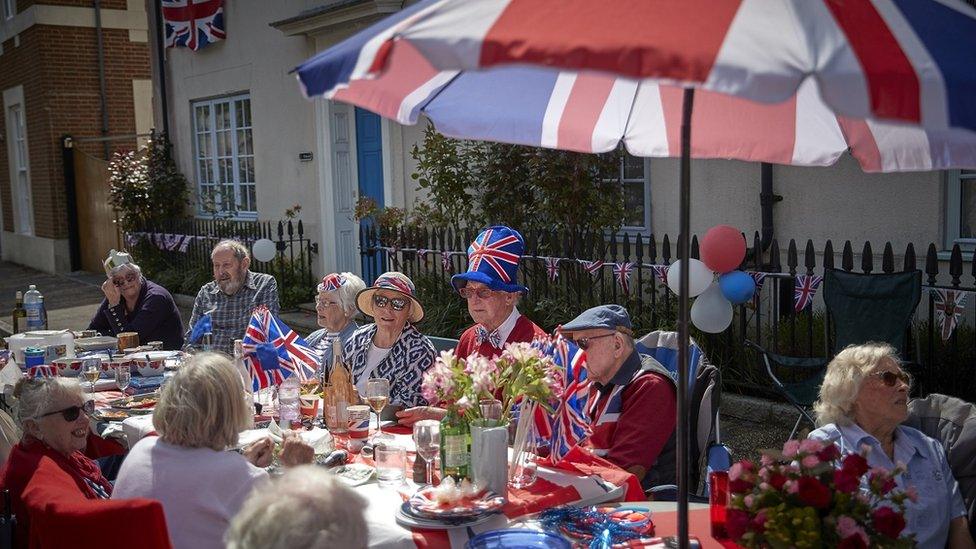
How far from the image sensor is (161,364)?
537 cm

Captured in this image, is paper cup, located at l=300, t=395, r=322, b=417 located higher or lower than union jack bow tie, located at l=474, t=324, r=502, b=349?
lower

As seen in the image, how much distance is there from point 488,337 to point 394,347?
504 millimetres

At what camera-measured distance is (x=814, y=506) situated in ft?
7.30

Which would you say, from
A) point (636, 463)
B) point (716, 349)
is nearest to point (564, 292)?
point (716, 349)

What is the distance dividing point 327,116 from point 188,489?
9716mm

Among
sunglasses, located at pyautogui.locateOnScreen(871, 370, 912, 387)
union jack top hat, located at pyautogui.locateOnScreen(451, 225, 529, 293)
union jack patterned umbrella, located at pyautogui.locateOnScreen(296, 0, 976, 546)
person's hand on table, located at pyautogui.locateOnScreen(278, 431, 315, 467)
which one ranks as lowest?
person's hand on table, located at pyautogui.locateOnScreen(278, 431, 315, 467)

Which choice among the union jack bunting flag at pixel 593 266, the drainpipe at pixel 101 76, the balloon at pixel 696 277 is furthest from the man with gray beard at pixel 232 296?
the drainpipe at pixel 101 76

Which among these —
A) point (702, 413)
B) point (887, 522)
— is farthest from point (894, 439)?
point (887, 522)

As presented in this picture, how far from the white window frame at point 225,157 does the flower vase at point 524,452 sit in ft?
37.3

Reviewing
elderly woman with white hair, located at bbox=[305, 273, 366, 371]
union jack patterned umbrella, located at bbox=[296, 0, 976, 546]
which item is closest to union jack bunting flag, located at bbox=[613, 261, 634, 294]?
elderly woman with white hair, located at bbox=[305, 273, 366, 371]

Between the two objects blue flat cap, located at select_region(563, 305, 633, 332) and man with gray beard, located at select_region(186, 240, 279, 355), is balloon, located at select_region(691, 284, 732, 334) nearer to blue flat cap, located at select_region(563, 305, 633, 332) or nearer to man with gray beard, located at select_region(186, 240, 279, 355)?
blue flat cap, located at select_region(563, 305, 633, 332)

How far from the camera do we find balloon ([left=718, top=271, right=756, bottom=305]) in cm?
638

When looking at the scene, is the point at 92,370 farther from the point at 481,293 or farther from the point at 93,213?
the point at 93,213

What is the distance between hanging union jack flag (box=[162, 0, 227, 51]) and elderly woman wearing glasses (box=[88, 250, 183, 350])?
801 cm
